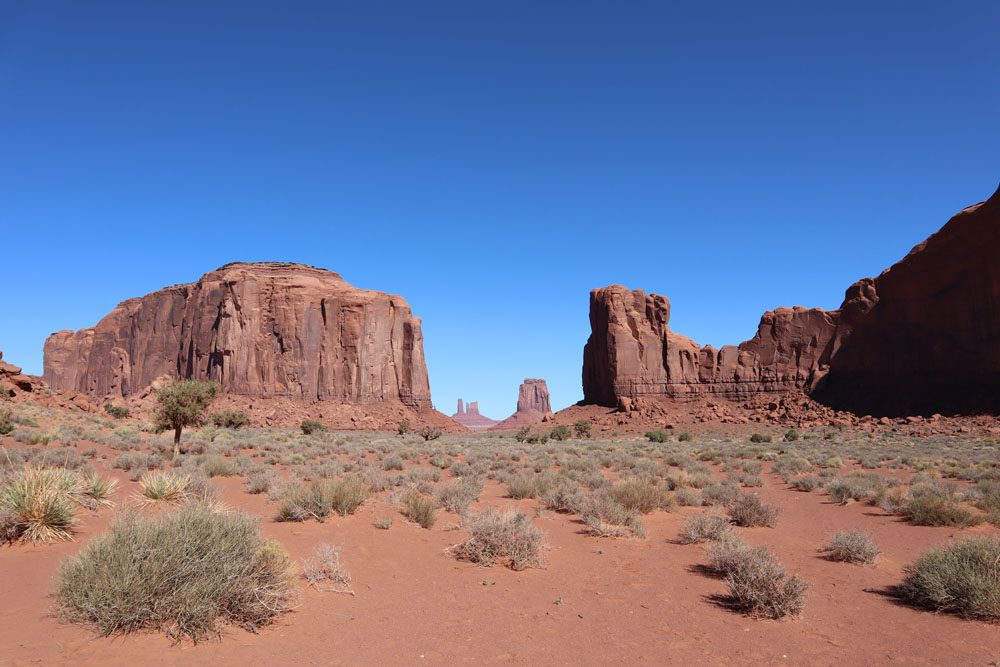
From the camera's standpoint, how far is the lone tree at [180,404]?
2111 cm

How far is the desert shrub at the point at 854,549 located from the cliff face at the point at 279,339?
7012 cm

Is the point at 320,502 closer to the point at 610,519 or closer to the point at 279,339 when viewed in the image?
the point at 610,519

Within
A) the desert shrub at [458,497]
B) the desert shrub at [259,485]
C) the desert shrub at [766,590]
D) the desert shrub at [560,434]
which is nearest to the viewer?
the desert shrub at [766,590]

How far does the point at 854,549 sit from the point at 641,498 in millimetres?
4279

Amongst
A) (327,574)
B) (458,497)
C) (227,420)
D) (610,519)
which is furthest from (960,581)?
(227,420)

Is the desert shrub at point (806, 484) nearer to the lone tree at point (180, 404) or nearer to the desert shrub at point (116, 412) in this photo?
the lone tree at point (180, 404)

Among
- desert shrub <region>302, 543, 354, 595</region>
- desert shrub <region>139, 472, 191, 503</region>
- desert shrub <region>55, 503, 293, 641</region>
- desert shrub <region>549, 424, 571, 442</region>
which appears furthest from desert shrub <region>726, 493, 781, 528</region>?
desert shrub <region>549, 424, 571, 442</region>

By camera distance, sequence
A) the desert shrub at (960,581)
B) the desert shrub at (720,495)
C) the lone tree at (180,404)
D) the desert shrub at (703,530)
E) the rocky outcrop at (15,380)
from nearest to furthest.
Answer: the desert shrub at (960,581)
the desert shrub at (703,530)
the desert shrub at (720,495)
the lone tree at (180,404)
the rocky outcrop at (15,380)

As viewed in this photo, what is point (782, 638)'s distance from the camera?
538cm

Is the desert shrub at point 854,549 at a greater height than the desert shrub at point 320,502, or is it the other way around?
the desert shrub at point 320,502

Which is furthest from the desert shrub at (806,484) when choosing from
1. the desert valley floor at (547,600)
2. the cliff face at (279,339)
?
the cliff face at (279,339)

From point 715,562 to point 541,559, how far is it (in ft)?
7.95

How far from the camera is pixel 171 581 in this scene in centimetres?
464

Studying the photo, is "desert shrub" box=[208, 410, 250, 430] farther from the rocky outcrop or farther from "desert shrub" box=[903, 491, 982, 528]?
"desert shrub" box=[903, 491, 982, 528]
